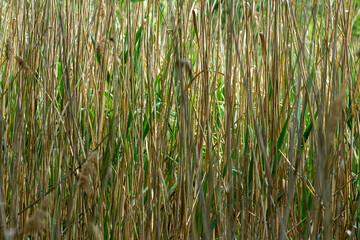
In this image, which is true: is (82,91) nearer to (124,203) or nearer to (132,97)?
(132,97)

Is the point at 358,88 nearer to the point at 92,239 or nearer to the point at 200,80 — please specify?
the point at 200,80

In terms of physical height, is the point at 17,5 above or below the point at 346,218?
above

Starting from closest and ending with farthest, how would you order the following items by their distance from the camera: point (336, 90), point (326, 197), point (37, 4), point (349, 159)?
point (326, 197)
point (336, 90)
point (37, 4)
point (349, 159)

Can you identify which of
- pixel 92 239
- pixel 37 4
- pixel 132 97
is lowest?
pixel 92 239

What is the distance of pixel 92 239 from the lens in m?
0.78

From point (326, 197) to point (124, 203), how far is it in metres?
0.46

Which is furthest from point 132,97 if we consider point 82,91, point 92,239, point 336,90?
point 336,90

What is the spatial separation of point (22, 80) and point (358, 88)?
Answer: 0.67 m

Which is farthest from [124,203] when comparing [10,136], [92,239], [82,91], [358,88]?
[358,88]

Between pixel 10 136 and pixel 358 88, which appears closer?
pixel 358 88

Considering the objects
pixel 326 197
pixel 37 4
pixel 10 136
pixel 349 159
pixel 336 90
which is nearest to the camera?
pixel 326 197

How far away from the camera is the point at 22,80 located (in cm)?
81

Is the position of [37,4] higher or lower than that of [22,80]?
higher

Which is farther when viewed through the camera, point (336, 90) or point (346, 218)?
point (346, 218)
